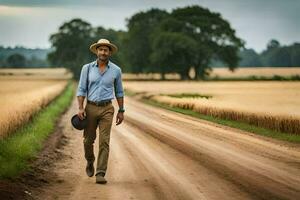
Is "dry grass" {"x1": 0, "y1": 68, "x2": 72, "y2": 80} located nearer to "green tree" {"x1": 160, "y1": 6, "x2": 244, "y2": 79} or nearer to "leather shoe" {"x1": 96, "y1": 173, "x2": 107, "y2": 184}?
"green tree" {"x1": 160, "y1": 6, "x2": 244, "y2": 79}

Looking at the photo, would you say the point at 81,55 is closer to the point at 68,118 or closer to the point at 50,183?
the point at 68,118

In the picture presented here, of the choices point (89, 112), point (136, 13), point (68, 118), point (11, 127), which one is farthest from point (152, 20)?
point (89, 112)

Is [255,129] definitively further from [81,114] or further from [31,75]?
[31,75]

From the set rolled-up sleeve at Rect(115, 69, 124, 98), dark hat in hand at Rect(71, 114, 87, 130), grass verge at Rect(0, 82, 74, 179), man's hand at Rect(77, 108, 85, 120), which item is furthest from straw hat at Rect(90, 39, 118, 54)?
grass verge at Rect(0, 82, 74, 179)

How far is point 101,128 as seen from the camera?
9.53 metres

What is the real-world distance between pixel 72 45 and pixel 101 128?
113974 millimetres

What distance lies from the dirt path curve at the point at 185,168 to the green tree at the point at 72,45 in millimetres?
102054

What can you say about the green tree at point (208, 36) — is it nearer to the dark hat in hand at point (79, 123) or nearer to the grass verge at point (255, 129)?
the grass verge at point (255, 129)

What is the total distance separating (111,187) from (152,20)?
309ft

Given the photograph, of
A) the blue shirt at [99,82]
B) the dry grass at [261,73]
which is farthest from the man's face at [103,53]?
the dry grass at [261,73]

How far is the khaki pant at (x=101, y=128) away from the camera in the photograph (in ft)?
31.1

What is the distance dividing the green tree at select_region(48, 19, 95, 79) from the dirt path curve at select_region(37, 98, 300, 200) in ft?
335

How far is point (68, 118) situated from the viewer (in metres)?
25.2

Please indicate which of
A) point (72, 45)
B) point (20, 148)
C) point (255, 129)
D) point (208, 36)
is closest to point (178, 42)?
point (208, 36)
